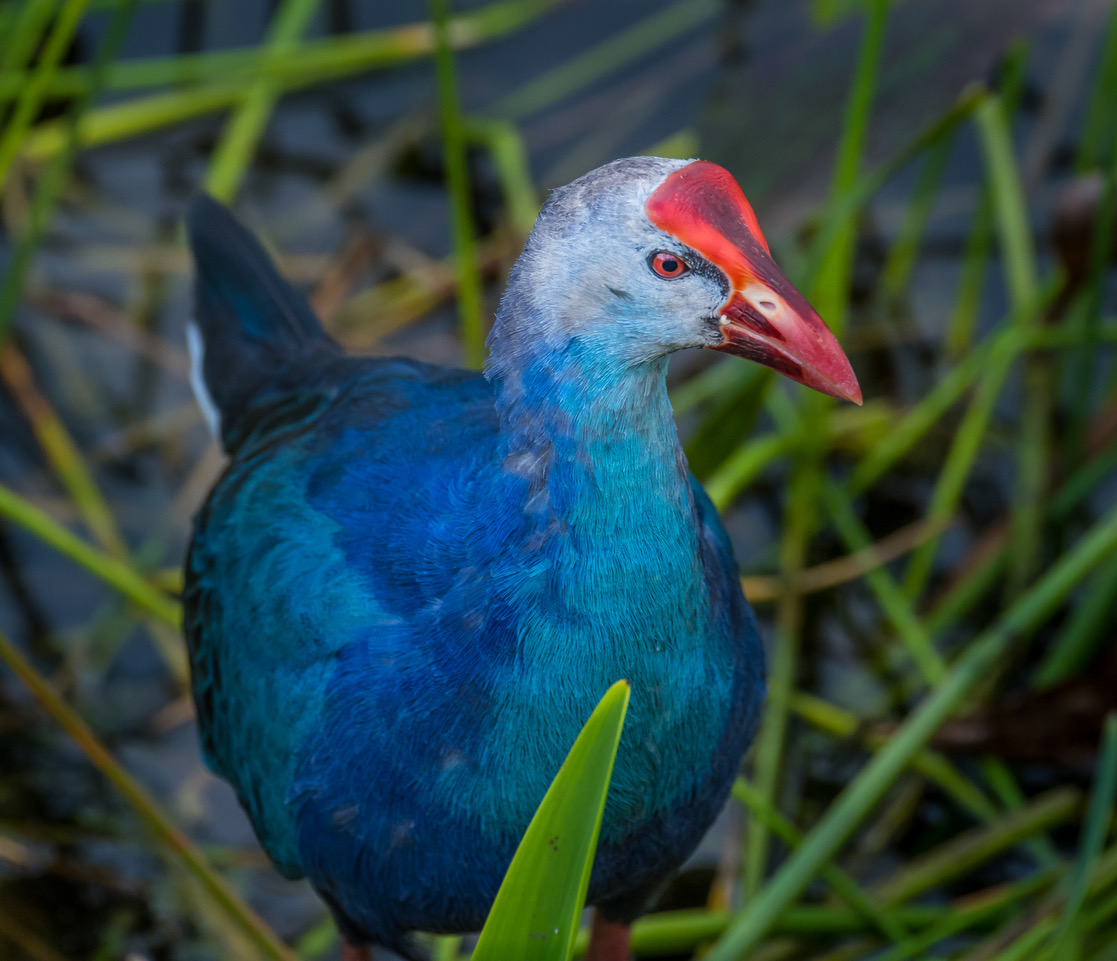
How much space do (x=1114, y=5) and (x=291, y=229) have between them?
1.57 metres

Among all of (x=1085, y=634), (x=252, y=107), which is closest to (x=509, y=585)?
(x=1085, y=634)

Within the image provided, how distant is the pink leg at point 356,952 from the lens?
1.49 metres

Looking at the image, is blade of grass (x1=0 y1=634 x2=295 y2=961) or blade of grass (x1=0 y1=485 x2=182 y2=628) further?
blade of grass (x1=0 y1=485 x2=182 y2=628)

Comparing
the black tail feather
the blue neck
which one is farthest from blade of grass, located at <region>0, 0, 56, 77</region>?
the blue neck

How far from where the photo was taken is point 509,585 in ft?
3.50

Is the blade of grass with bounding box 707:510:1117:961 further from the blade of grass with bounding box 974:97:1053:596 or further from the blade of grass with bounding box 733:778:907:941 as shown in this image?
the blade of grass with bounding box 974:97:1053:596

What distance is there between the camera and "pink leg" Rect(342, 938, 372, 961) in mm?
1487

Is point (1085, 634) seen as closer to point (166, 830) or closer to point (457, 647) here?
point (457, 647)

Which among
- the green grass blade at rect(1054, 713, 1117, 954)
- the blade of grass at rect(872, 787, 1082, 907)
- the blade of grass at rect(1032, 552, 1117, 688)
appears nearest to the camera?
the green grass blade at rect(1054, 713, 1117, 954)

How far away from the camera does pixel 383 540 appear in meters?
1.18

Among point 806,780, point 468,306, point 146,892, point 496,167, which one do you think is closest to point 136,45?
point 496,167

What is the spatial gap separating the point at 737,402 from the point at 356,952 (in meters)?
0.76

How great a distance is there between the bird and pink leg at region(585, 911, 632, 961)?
25 millimetres

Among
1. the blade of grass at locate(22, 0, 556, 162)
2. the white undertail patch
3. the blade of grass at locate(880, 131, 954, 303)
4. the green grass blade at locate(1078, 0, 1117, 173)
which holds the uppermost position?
the blade of grass at locate(22, 0, 556, 162)
